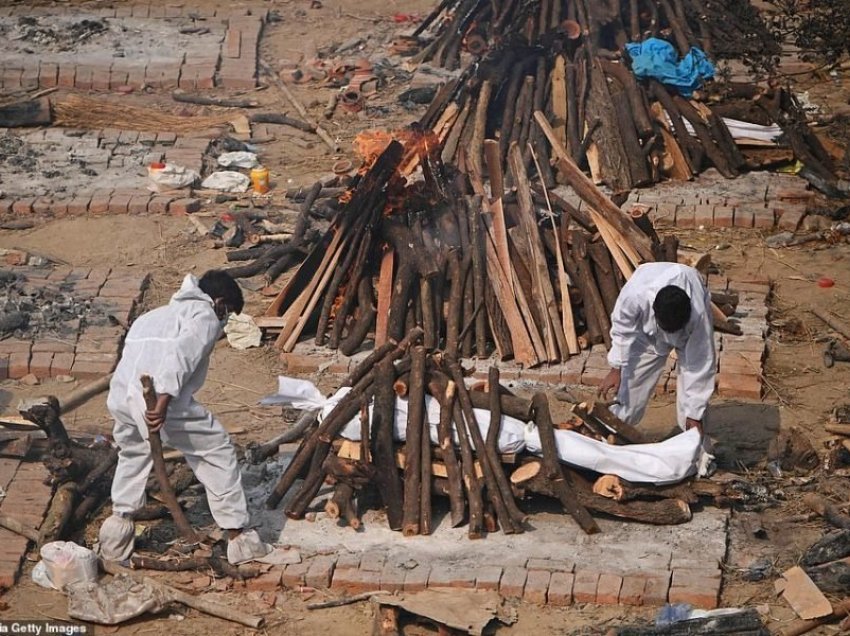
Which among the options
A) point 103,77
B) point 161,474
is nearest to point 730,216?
point 161,474

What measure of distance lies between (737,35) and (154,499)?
10.6 metres

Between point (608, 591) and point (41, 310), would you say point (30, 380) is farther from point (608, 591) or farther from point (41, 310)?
point (608, 591)

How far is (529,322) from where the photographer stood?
10.0 m

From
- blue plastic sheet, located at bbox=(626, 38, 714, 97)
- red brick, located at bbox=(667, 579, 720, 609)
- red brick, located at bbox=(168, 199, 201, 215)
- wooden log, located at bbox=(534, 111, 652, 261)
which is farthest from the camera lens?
blue plastic sheet, located at bbox=(626, 38, 714, 97)

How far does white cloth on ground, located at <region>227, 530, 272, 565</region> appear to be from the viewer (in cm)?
739

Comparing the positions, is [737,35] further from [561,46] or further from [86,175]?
[86,175]

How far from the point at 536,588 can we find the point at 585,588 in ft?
0.89

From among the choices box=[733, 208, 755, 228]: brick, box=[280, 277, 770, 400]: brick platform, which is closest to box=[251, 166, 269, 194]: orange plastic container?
box=[280, 277, 770, 400]: brick platform

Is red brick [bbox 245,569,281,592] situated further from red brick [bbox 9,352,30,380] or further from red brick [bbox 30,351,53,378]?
red brick [bbox 9,352,30,380]

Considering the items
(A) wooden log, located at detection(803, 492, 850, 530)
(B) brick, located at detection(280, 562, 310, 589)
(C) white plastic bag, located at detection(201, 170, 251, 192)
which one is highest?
(A) wooden log, located at detection(803, 492, 850, 530)

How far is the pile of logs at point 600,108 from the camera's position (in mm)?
13172

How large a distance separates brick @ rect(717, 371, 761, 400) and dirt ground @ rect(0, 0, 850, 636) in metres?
0.12

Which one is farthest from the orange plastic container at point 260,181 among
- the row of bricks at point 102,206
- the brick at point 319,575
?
the brick at point 319,575

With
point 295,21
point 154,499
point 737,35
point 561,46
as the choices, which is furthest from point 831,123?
point 154,499
